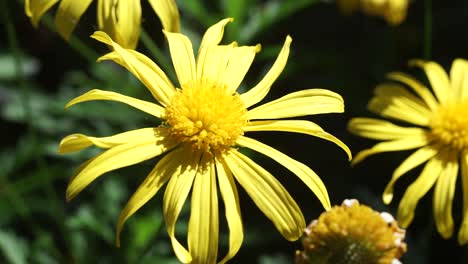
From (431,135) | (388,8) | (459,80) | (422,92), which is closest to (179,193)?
(431,135)

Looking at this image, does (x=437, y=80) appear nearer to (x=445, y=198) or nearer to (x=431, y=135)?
(x=431, y=135)

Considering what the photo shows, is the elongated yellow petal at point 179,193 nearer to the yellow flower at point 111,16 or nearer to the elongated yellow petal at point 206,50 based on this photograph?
the elongated yellow petal at point 206,50

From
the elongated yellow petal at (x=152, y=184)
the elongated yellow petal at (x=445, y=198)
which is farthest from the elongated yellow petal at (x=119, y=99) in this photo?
the elongated yellow petal at (x=445, y=198)

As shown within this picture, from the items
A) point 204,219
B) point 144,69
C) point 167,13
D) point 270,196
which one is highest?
point 167,13

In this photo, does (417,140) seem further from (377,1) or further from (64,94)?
(64,94)

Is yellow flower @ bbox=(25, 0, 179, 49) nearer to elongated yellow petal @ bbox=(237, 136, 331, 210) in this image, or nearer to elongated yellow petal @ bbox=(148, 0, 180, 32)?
elongated yellow petal @ bbox=(148, 0, 180, 32)
